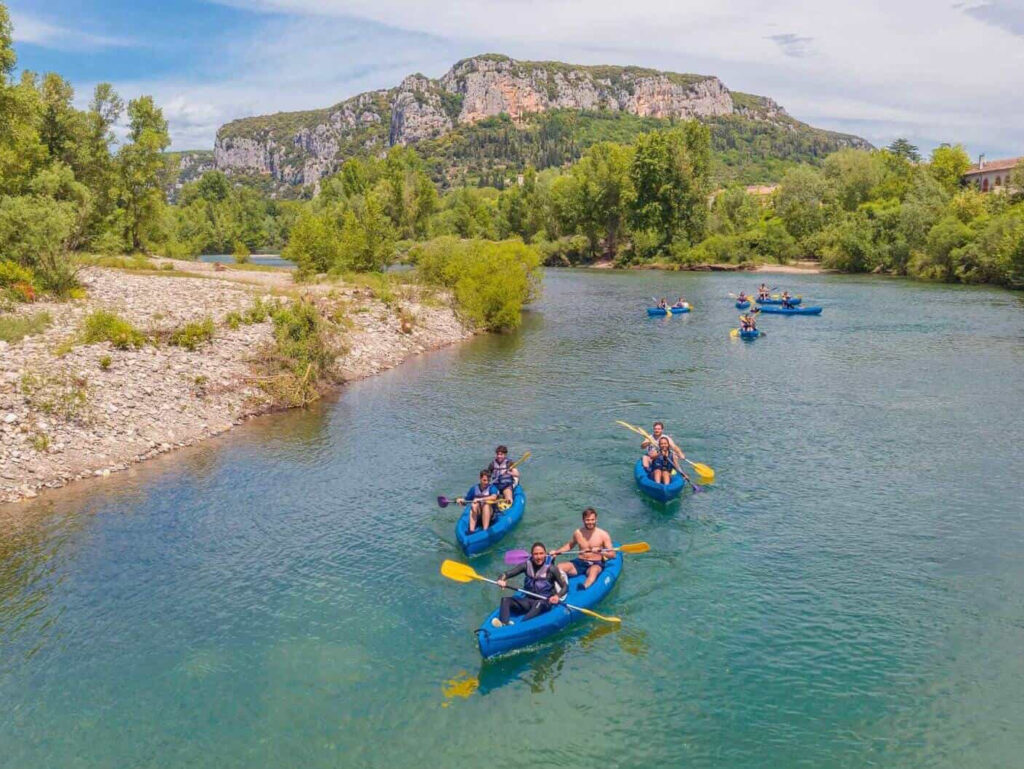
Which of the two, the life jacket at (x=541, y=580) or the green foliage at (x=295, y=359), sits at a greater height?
the green foliage at (x=295, y=359)

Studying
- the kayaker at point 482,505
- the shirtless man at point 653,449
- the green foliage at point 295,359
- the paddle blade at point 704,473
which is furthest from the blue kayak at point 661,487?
the green foliage at point 295,359

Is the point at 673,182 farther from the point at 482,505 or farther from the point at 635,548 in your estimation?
the point at 635,548

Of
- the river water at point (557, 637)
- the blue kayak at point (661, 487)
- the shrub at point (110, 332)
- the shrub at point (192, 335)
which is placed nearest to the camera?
the river water at point (557, 637)

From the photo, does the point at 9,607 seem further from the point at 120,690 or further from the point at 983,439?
the point at 983,439

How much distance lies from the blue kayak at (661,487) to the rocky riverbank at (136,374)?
15.0m

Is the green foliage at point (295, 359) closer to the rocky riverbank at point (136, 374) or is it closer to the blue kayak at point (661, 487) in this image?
the rocky riverbank at point (136, 374)

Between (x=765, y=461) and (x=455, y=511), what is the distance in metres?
10.0

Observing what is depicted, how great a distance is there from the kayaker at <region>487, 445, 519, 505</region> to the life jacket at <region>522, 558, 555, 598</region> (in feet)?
14.3

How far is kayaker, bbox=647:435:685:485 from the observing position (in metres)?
20.9

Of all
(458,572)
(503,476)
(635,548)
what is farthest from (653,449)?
(458,572)

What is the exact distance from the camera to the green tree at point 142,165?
5556 cm

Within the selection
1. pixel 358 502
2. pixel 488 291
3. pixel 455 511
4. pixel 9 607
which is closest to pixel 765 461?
pixel 455 511

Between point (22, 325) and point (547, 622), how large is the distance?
81.1ft

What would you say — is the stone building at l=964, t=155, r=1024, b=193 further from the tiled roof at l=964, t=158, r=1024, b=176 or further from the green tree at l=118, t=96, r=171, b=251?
the green tree at l=118, t=96, r=171, b=251
